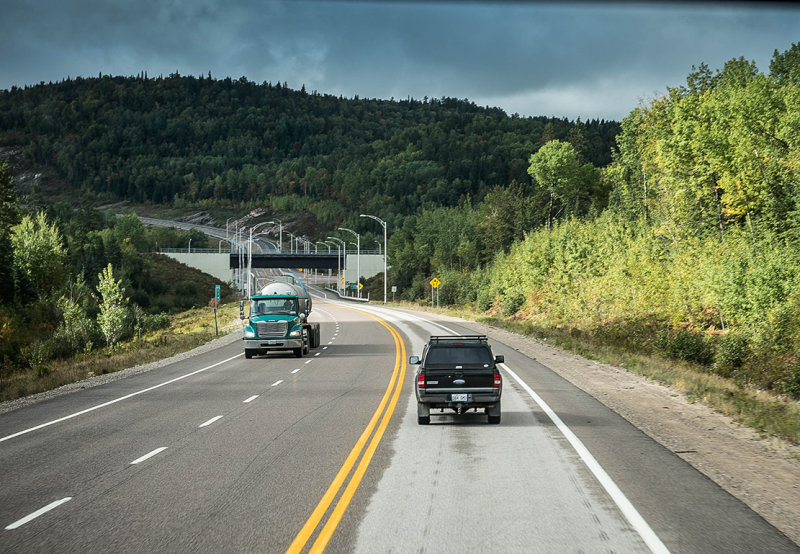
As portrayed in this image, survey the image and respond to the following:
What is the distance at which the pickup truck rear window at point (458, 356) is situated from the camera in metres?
14.1

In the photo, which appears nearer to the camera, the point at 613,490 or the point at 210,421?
the point at 613,490

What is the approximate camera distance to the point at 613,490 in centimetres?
887

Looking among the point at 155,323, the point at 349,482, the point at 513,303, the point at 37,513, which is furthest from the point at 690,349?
the point at 155,323

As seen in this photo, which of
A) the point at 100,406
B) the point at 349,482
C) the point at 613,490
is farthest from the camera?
the point at 100,406

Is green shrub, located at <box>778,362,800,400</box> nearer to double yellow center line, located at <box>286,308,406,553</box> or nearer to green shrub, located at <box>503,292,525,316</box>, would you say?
double yellow center line, located at <box>286,308,406,553</box>

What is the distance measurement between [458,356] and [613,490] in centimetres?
575

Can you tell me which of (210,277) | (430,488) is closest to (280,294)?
(430,488)

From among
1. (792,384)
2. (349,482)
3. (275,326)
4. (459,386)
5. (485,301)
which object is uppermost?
(485,301)

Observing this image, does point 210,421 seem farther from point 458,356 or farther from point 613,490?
point 613,490

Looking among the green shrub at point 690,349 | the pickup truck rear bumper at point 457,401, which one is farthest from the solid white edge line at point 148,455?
the green shrub at point 690,349

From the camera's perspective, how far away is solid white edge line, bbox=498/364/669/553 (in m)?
6.90

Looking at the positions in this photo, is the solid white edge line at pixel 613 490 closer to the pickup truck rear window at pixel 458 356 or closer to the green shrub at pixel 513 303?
the pickup truck rear window at pixel 458 356

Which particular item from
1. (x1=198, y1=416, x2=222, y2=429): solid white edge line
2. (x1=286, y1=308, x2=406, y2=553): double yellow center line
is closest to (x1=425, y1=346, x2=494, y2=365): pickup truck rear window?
(x1=286, y1=308, x2=406, y2=553): double yellow center line

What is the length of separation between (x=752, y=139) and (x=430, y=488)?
41483 mm
